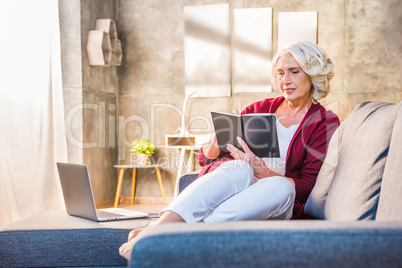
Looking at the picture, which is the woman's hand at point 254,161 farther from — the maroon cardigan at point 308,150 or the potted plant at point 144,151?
the potted plant at point 144,151

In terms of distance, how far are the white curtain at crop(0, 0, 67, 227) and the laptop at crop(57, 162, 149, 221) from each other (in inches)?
59.6

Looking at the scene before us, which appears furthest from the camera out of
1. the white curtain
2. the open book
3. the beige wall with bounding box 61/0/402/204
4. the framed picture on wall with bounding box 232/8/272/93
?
the framed picture on wall with bounding box 232/8/272/93

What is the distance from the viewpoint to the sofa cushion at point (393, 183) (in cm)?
121

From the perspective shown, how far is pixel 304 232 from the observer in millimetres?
922

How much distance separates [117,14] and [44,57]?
1.89m

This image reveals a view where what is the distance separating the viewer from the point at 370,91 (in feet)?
17.9

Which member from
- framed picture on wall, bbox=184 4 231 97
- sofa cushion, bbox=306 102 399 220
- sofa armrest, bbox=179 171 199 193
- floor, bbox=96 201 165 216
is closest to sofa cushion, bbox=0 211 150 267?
sofa armrest, bbox=179 171 199 193

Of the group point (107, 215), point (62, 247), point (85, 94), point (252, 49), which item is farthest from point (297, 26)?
point (62, 247)

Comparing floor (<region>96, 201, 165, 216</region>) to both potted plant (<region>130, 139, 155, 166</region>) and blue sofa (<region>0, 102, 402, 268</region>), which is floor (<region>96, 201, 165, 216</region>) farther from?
blue sofa (<region>0, 102, 402, 268</region>)

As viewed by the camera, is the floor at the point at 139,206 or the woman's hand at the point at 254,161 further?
the floor at the point at 139,206

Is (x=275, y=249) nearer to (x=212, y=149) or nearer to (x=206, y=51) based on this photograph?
(x=212, y=149)

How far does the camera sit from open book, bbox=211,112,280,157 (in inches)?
78.5

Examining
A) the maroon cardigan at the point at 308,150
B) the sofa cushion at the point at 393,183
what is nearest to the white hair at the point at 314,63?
the maroon cardigan at the point at 308,150

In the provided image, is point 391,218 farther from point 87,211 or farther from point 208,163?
point 87,211
